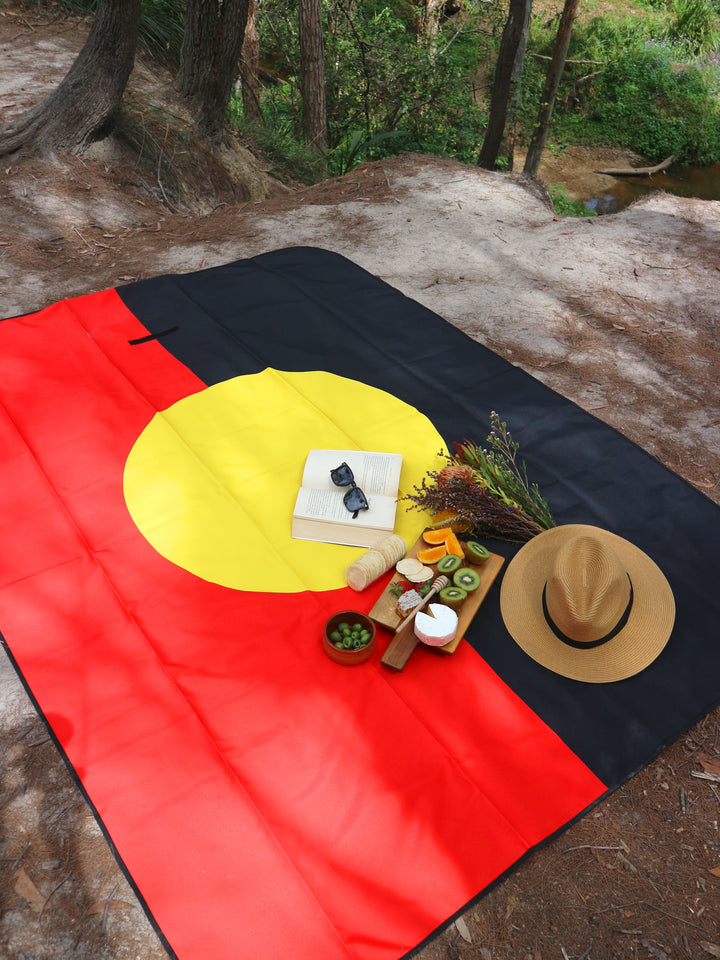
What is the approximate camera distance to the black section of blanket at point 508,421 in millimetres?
2758

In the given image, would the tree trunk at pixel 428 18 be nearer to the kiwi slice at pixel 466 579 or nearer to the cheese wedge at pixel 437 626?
the kiwi slice at pixel 466 579

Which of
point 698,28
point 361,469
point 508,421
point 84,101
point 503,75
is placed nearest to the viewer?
point 361,469

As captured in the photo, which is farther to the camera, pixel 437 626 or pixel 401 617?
pixel 401 617

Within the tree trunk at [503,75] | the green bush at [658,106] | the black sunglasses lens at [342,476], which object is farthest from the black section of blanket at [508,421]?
the green bush at [658,106]

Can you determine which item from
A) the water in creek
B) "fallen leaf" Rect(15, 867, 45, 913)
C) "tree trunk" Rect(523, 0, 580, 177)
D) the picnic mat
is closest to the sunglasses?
the picnic mat

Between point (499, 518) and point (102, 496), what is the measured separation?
6.40 feet

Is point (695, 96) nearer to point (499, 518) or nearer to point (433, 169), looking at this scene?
point (433, 169)

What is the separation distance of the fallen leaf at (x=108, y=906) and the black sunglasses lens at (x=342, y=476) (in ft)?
6.06

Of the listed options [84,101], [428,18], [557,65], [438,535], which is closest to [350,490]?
[438,535]

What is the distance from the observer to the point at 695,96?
15523 mm

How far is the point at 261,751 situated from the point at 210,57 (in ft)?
24.3

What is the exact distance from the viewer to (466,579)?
295 centimetres

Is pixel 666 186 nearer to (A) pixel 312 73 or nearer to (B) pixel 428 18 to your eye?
(B) pixel 428 18

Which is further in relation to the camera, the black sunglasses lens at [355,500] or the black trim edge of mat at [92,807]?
the black sunglasses lens at [355,500]
